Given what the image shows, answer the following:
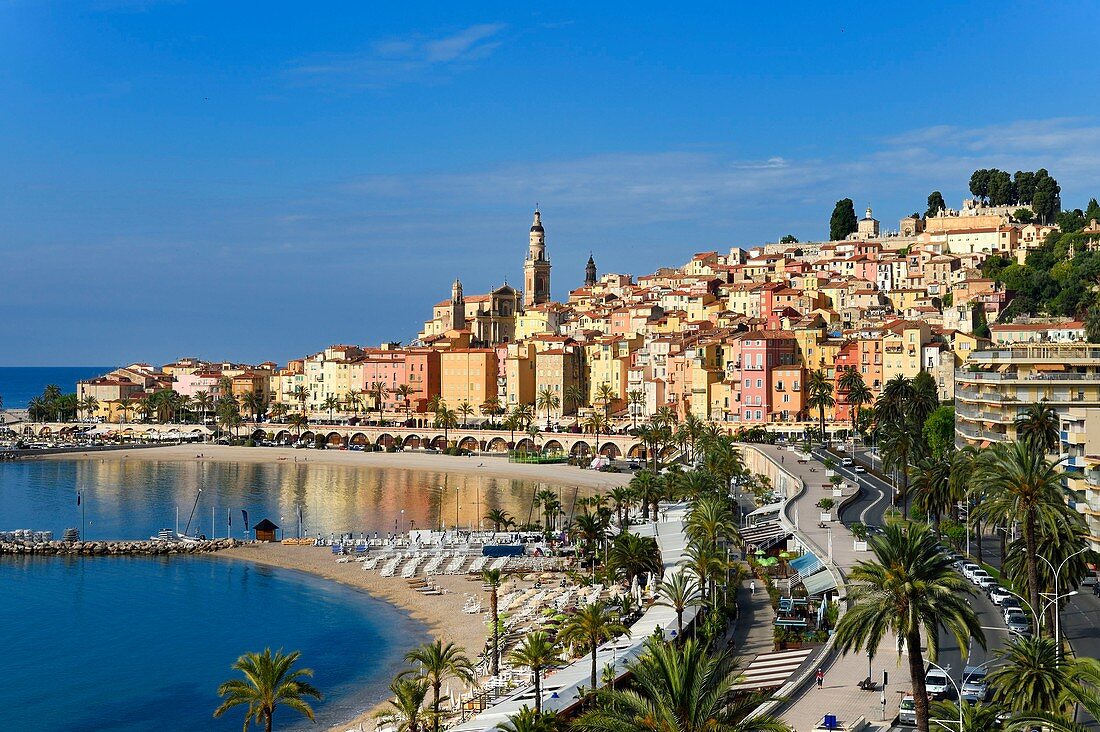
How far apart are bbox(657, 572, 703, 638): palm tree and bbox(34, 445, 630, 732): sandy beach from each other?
28.5ft

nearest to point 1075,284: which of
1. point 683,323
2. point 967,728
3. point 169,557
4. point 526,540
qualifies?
point 683,323

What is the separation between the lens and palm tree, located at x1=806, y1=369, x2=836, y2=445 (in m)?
85.9

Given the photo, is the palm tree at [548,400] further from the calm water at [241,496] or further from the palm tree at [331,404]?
the palm tree at [331,404]

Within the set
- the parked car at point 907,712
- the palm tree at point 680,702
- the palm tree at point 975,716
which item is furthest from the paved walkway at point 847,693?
the palm tree at point 680,702

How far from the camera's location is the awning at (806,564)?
37.2 m

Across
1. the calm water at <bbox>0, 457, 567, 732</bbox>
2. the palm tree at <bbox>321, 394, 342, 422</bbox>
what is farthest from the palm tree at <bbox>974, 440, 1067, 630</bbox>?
the palm tree at <bbox>321, 394, 342, 422</bbox>

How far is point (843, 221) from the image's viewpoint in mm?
151250

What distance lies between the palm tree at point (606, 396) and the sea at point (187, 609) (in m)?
20.0

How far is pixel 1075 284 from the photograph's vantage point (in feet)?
316

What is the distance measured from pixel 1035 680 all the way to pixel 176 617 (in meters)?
36.9

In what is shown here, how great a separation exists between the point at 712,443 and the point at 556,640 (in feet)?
122

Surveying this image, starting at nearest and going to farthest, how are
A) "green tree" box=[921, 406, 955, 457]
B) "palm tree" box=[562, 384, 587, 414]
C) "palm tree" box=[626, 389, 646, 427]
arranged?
1. "green tree" box=[921, 406, 955, 457]
2. "palm tree" box=[626, 389, 646, 427]
3. "palm tree" box=[562, 384, 587, 414]

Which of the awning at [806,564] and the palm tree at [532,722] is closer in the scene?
the palm tree at [532,722]

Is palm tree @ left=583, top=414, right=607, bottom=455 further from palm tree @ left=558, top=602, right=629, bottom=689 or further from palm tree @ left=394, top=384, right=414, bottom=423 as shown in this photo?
palm tree @ left=558, top=602, right=629, bottom=689
